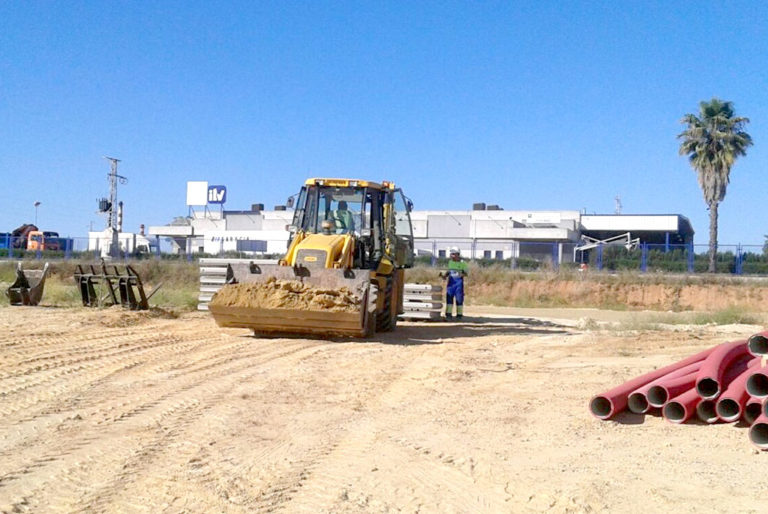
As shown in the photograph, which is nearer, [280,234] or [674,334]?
[674,334]

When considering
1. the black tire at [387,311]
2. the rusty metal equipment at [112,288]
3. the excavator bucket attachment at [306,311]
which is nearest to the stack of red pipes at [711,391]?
the excavator bucket attachment at [306,311]

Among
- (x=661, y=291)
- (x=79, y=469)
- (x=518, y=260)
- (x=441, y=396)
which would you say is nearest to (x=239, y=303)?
(x=441, y=396)

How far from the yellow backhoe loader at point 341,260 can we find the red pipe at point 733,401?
22.9 feet

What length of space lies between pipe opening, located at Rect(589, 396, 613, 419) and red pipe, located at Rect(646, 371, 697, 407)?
38 cm

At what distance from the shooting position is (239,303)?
13.1 metres

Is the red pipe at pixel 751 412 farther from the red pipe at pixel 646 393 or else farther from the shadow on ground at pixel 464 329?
the shadow on ground at pixel 464 329

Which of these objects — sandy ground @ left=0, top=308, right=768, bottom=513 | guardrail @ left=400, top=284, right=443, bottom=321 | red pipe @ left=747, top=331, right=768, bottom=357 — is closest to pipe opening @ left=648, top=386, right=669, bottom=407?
sandy ground @ left=0, top=308, right=768, bottom=513

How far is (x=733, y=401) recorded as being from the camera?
652 centimetres

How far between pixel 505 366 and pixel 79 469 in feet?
21.7

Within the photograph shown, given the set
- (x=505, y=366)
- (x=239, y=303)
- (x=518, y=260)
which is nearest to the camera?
(x=505, y=366)

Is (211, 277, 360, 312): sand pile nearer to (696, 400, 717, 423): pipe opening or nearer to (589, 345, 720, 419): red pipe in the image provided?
(589, 345, 720, 419): red pipe

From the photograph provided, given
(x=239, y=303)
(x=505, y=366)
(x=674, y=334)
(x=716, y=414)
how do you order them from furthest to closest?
(x=674, y=334)
(x=239, y=303)
(x=505, y=366)
(x=716, y=414)

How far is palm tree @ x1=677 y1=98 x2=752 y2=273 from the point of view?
3997cm

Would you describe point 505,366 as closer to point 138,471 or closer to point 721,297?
point 138,471
